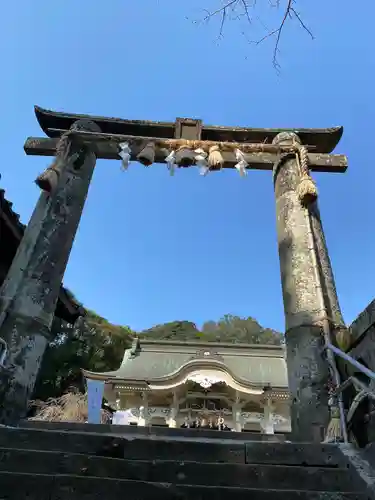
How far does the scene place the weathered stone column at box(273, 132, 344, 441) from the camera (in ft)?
15.0

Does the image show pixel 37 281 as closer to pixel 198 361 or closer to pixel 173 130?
pixel 173 130

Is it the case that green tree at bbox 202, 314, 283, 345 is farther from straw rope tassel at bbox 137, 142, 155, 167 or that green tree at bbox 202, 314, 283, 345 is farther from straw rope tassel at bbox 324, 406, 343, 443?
straw rope tassel at bbox 324, 406, 343, 443

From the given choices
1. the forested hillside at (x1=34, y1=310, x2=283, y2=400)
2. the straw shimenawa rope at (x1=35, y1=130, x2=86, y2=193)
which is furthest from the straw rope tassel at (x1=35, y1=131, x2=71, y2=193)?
the forested hillside at (x1=34, y1=310, x2=283, y2=400)

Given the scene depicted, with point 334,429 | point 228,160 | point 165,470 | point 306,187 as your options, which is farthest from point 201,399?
point 165,470

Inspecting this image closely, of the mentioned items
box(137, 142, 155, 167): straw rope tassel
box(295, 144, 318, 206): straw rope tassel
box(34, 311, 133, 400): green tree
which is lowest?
box(295, 144, 318, 206): straw rope tassel

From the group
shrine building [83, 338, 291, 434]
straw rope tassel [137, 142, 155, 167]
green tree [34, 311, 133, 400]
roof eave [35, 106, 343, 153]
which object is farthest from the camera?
green tree [34, 311, 133, 400]

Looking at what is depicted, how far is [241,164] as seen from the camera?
24.1 feet

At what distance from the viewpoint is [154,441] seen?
125 inches

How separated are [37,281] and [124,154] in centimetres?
282

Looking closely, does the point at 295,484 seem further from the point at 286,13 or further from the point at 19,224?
the point at 19,224

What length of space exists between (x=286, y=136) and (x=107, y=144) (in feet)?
10.4

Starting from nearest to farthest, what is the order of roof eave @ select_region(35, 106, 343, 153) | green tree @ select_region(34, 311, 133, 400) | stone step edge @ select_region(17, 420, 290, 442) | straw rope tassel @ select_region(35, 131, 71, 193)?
stone step edge @ select_region(17, 420, 290, 442), straw rope tassel @ select_region(35, 131, 71, 193), roof eave @ select_region(35, 106, 343, 153), green tree @ select_region(34, 311, 133, 400)

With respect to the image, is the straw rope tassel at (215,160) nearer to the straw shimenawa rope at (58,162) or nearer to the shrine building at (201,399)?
the straw shimenawa rope at (58,162)

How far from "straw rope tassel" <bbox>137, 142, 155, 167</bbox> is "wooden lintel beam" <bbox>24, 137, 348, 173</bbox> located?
0.14 metres
